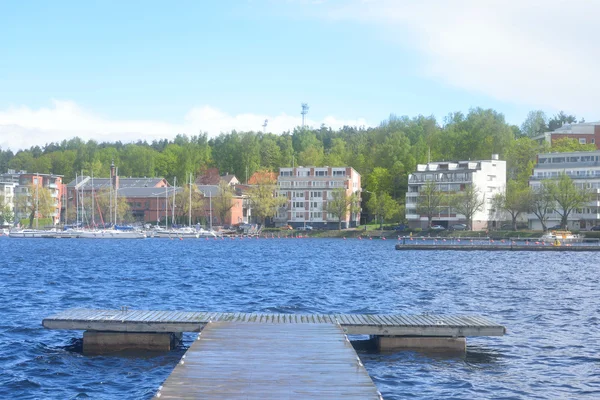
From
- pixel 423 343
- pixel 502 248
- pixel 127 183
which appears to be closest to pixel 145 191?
pixel 127 183

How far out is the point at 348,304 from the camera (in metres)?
38.2

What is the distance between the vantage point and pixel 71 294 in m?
41.4

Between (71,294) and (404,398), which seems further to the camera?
(71,294)

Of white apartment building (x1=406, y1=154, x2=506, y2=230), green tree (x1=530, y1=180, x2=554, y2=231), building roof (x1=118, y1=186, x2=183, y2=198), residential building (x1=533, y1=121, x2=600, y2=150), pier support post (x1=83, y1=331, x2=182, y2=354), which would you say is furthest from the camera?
building roof (x1=118, y1=186, x2=183, y2=198)

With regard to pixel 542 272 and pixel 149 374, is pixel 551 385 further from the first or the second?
pixel 542 272

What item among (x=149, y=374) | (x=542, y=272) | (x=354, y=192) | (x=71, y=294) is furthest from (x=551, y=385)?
(x=354, y=192)

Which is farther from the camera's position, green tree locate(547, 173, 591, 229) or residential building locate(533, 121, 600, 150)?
residential building locate(533, 121, 600, 150)

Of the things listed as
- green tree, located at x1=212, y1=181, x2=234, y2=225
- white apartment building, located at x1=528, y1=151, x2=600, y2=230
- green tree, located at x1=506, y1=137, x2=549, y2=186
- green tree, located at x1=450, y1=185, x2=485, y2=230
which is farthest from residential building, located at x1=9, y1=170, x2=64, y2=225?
white apartment building, located at x1=528, y1=151, x2=600, y2=230

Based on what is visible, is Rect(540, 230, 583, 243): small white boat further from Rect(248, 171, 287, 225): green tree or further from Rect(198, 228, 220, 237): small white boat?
Rect(198, 228, 220, 237): small white boat

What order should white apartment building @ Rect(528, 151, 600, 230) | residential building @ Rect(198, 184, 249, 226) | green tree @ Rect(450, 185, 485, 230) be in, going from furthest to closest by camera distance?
residential building @ Rect(198, 184, 249, 226) → green tree @ Rect(450, 185, 485, 230) → white apartment building @ Rect(528, 151, 600, 230)

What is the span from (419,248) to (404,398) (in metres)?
79.8

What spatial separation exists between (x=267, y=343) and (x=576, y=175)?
128996 mm

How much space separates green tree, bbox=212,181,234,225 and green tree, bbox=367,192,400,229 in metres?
28.6

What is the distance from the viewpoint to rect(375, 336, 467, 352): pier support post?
2502 centimetres
